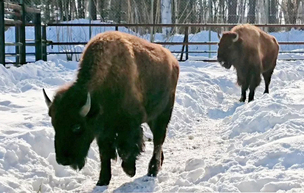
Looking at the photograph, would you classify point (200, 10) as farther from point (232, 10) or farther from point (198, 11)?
point (232, 10)

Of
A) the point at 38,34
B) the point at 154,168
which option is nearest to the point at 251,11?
the point at 38,34

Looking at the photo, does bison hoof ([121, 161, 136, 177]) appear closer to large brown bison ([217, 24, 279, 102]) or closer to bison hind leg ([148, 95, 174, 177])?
bison hind leg ([148, 95, 174, 177])

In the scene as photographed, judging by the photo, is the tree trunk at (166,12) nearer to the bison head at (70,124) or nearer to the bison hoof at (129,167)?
the bison hoof at (129,167)

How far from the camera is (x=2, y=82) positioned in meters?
10.1

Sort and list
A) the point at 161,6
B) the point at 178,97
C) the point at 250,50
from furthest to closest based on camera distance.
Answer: the point at 161,6 → the point at 250,50 → the point at 178,97

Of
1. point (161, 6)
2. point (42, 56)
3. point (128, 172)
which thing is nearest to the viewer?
point (128, 172)

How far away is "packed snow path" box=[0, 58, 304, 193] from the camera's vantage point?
4.52m

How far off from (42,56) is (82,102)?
36.6 ft

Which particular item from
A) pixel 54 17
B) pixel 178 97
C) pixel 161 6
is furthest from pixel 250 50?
pixel 54 17

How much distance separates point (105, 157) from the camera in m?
4.96

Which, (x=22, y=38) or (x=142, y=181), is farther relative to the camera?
(x=22, y=38)

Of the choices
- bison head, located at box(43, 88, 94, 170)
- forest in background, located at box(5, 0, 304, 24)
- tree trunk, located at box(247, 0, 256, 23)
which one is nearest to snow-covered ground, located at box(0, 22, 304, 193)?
bison head, located at box(43, 88, 94, 170)

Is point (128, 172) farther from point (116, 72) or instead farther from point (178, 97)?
point (178, 97)

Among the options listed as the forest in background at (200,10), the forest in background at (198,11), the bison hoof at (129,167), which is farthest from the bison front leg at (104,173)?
the forest in background at (200,10)
